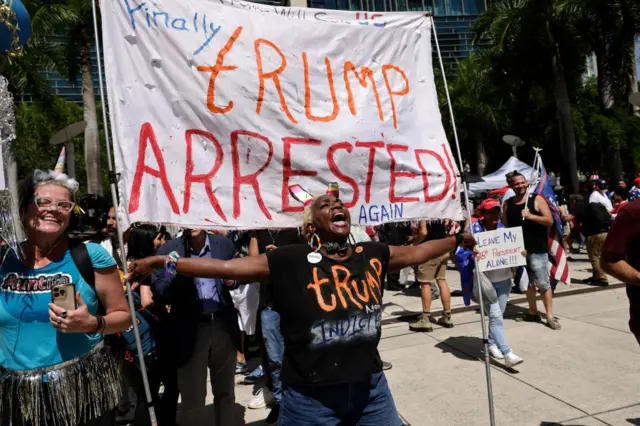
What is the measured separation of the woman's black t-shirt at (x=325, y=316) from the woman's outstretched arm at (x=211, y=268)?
0.06 metres

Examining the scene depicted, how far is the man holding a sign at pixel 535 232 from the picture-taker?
18.3ft

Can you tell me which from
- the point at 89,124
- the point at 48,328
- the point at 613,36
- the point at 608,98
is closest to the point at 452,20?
the point at 608,98

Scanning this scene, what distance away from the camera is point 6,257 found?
2.10 metres

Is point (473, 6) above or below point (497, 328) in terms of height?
above

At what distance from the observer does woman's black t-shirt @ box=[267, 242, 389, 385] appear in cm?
211

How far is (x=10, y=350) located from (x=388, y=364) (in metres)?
3.43

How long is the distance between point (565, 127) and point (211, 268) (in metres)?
18.5

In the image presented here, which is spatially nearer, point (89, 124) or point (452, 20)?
point (89, 124)

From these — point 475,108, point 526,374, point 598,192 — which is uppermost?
point 475,108

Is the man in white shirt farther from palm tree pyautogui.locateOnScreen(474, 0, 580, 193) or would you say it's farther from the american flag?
palm tree pyautogui.locateOnScreen(474, 0, 580, 193)

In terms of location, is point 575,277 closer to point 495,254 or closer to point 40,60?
point 495,254

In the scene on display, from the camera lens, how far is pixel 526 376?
4.26m

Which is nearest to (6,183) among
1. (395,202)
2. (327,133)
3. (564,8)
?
(327,133)

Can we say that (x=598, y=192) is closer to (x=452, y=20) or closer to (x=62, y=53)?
(x=62, y=53)
